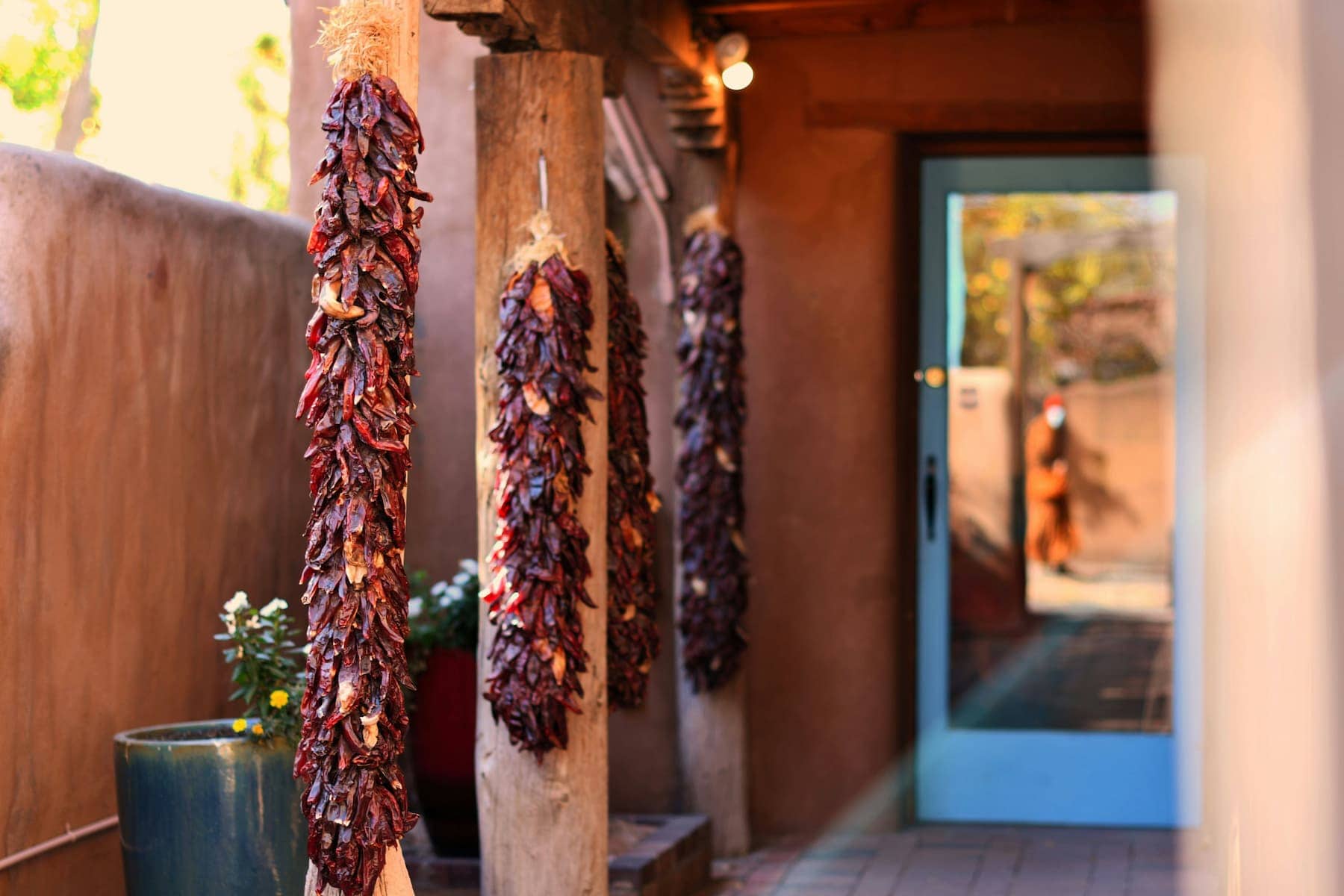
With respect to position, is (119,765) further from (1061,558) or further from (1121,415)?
(1121,415)

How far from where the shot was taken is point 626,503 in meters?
4.43

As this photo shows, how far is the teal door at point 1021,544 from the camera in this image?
588 cm

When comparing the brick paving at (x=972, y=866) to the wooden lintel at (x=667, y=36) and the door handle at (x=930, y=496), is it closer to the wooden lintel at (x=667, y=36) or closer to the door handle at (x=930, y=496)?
the door handle at (x=930, y=496)

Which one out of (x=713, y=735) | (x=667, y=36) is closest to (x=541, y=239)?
(x=667, y=36)

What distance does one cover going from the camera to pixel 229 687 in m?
4.79

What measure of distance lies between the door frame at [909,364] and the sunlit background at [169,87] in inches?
414

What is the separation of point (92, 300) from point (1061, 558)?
555 cm

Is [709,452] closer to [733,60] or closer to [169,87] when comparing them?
[733,60]

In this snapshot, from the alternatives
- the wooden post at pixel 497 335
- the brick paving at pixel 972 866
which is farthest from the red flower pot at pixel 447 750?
the wooden post at pixel 497 335

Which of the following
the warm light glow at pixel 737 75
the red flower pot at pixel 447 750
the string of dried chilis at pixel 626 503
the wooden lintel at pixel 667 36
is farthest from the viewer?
the warm light glow at pixel 737 75

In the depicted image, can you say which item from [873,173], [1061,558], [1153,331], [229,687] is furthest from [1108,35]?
[229,687]

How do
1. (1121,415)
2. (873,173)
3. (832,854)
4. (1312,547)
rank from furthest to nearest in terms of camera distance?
(1121,415) → (873,173) → (832,854) → (1312,547)

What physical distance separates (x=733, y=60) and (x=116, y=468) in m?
2.46

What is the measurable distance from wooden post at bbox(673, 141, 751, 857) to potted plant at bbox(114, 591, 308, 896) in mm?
2044
